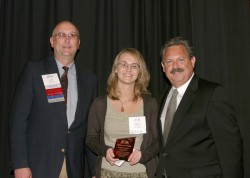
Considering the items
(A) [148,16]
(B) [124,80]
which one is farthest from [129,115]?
(A) [148,16]

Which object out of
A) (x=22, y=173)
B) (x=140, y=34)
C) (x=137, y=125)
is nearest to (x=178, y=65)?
(x=137, y=125)

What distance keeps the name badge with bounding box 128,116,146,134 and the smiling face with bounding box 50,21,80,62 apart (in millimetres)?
934

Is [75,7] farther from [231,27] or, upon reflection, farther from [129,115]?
[231,27]

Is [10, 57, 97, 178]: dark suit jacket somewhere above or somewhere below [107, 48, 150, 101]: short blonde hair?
below

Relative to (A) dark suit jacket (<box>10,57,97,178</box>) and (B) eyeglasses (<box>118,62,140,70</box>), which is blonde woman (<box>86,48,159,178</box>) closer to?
(B) eyeglasses (<box>118,62,140,70</box>)

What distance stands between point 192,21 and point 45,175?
2637mm

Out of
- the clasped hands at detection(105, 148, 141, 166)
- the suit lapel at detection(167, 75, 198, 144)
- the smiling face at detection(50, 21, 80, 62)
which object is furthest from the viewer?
the smiling face at detection(50, 21, 80, 62)

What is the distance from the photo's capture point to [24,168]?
2.54 meters

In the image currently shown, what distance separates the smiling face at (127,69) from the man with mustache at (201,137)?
1.67 ft

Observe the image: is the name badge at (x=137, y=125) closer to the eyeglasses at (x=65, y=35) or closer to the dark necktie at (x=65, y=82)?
the dark necktie at (x=65, y=82)

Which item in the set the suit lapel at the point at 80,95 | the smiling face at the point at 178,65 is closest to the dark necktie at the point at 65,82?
Result: the suit lapel at the point at 80,95

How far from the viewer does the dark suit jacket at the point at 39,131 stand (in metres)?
2.60

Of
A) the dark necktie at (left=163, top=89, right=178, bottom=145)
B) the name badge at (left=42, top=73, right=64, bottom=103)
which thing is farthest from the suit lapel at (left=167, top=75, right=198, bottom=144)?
the name badge at (left=42, top=73, right=64, bottom=103)

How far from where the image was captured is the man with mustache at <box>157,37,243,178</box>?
2143 mm
